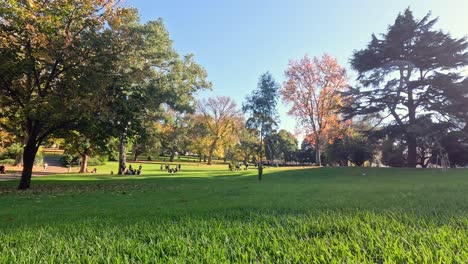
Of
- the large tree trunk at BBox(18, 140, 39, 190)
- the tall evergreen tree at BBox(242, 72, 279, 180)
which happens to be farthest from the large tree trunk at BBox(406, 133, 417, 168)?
the large tree trunk at BBox(18, 140, 39, 190)

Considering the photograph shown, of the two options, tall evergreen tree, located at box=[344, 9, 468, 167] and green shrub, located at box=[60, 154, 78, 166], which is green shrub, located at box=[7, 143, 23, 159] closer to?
green shrub, located at box=[60, 154, 78, 166]

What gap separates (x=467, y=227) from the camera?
9.94 feet

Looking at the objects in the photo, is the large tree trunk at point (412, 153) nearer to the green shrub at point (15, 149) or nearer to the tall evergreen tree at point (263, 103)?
the tall evergreen tree at point (263, 103)

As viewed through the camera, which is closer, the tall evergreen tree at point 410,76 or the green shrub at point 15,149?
the tall evergreen tree at point 410,76

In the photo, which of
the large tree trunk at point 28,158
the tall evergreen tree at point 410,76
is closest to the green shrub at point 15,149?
the large tree trunk at point 28,158

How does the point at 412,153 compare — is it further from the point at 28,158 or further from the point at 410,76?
the point at 28,158

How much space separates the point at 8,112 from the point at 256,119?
24.0 meters

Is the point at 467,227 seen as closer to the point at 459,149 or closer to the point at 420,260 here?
the point at 420,260

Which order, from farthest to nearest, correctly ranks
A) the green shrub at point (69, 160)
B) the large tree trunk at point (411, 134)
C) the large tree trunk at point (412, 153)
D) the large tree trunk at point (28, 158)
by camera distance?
1. the green shrub at point (69, 160)
2. the large tree trunk at point (412, 153)
3. the large tree trunk at point (411, 134)
4. the large tree trunk at point (28, 158)

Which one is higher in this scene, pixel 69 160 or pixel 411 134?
pixel 411 134

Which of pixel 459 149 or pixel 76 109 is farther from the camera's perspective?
pixel 459 149

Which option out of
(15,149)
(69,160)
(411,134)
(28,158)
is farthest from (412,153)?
(15,149)

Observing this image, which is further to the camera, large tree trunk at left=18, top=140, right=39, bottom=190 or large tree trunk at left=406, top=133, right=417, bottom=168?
large tree trunk at left=406, top=133, right=417, bottom=168

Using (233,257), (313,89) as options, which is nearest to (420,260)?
(233,257)
